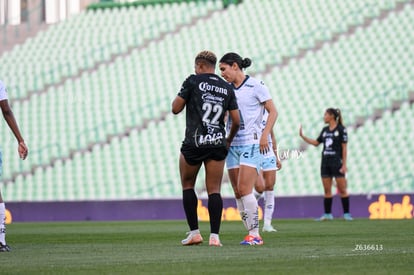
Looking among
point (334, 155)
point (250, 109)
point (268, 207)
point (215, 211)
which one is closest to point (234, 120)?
point (250, 109)

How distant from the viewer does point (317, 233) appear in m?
13.7

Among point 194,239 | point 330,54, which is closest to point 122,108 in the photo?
point 330,54

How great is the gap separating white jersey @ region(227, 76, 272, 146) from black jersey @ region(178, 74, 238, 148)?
53 cm

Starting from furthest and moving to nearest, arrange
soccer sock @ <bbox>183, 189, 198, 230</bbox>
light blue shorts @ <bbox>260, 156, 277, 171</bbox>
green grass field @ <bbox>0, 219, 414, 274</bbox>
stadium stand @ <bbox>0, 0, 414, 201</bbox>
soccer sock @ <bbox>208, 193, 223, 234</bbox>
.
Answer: stadium stand @ <bbox>0, 0, 414, 201</bbox>
light blue shorts @ <bbox>260, 156, 277, 171</bbox>
soccer sock @ <bbox>183, 189, 198, 230</bbox>
soccer sock @ <bbox>208, 193, 223, 234</bbox>
green grass field @ <bbox>0, 219, 414, 274</bbox>

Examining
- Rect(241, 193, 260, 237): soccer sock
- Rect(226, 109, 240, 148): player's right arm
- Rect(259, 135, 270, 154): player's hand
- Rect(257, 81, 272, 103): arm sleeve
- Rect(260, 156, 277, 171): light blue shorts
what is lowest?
Rect(241, 193, 260, 237): soccer sock

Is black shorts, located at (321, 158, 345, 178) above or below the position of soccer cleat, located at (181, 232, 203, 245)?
above

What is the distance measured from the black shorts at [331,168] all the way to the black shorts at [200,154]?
9.24 m

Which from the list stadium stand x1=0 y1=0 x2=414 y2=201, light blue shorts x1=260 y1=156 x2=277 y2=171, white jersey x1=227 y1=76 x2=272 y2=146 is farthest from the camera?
stadium stand x1=0 y1=0 x2=414 y2=201

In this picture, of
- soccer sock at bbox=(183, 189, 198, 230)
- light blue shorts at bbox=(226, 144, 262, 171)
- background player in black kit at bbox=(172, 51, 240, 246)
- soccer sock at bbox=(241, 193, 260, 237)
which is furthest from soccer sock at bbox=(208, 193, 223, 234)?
light blue shorts at bbox=(226, 144, 262, 171)

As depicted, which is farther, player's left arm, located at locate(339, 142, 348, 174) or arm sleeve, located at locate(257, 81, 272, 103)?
player's left arm, located at locate(339, 142, 348, 174)

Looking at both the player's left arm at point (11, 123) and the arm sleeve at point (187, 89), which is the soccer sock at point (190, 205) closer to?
the arm sleeve at point (187, 89)

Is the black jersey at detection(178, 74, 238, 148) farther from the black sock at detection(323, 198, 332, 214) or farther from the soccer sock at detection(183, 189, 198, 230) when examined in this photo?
the black sock at detection(323, 198, 332, 214)

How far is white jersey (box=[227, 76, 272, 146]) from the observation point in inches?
435

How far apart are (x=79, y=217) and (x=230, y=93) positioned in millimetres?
13933
